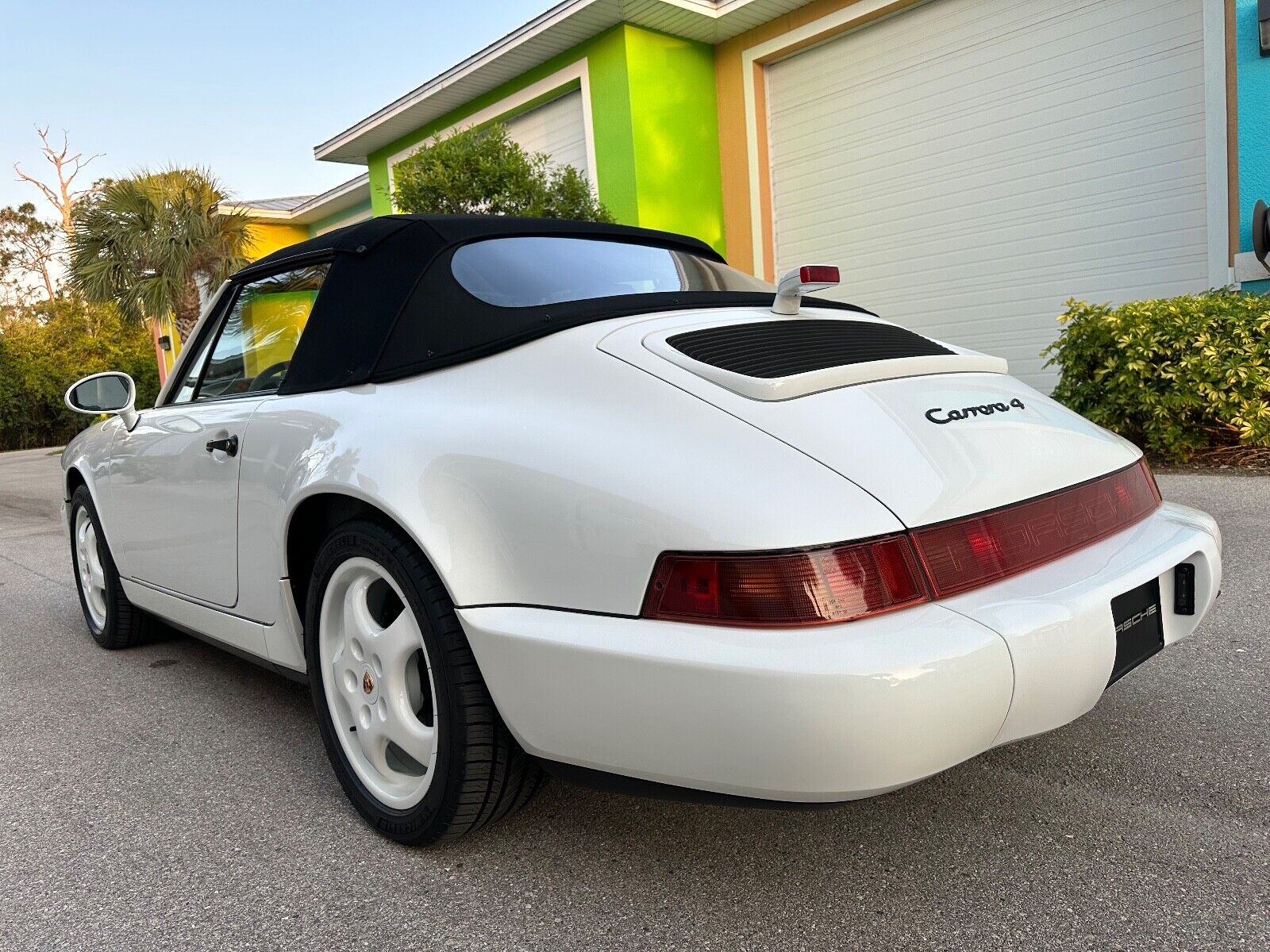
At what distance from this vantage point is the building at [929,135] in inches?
314

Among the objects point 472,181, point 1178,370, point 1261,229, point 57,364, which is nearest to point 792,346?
point 1178,370

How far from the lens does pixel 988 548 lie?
1.74m

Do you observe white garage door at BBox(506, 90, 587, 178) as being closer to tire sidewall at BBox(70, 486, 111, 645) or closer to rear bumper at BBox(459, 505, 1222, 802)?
tire sidewall at BBox(70, 486, 111, 645)

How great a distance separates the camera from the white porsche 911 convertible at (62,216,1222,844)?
1577mm

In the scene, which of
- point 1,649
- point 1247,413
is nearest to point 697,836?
point 1,649

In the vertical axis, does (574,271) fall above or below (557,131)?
below

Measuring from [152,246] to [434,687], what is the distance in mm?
18494

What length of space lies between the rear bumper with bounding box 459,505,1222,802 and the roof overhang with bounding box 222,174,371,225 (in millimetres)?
17950

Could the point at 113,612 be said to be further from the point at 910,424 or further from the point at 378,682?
the point at 910,424

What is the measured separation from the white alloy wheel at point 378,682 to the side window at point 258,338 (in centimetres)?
77

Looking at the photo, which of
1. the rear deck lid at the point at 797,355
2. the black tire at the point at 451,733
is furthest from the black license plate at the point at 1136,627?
the black tire at the point at 451,733

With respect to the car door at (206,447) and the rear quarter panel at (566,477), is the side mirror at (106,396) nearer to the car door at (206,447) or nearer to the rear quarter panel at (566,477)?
the car door at (206,447)

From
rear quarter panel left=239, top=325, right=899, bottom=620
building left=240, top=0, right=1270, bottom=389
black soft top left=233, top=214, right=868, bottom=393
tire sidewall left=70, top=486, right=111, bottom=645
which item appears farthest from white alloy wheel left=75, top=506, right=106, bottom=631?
building left=240, top=0, right=1270, bottom=389

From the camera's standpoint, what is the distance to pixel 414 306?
232 cm
